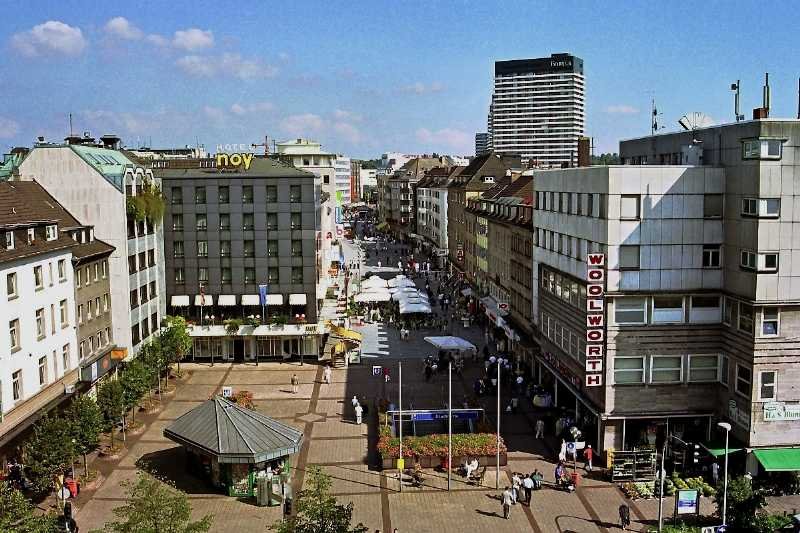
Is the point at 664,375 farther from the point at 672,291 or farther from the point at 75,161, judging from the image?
the point at 75,161

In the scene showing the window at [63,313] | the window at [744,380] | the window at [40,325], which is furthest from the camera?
the window at [63,313]

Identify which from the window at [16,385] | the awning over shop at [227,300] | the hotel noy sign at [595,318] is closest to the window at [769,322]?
the hotel noy sign at [595,318]

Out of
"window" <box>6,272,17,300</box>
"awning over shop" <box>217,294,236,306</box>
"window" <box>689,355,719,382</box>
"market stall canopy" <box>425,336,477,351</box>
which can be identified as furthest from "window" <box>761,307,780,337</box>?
"awning over shop" <box>217,294,236,306</box>

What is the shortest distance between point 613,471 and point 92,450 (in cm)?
2711

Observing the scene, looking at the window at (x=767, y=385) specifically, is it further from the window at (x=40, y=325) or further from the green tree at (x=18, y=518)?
the window at (x=40, y=325)

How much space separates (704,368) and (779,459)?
5551mm

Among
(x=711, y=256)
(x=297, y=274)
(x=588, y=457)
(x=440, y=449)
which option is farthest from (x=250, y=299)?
(x=711, y=256)

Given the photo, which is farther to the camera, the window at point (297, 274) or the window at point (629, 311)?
the window at point (297, 274)

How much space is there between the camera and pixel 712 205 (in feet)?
128

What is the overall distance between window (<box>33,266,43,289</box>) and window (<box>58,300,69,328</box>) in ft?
8.85

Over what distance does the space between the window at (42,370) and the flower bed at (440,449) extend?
736 inches

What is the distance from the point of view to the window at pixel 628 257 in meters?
39.2

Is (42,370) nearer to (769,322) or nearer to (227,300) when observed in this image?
(227,300)

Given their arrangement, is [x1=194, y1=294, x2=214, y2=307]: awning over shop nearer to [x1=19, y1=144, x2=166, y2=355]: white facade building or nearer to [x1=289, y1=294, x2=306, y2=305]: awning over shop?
[x1=289, y1=294, x2=306, y2=305]: awning over shop
